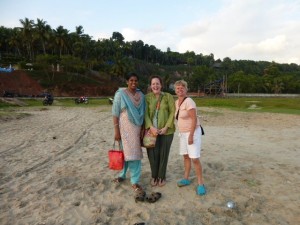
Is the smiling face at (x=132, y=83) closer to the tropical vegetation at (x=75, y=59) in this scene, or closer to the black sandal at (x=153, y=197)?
the black sandal at (x=153, y=197)

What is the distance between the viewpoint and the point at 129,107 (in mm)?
4574

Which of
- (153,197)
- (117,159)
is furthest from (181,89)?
(153,197)

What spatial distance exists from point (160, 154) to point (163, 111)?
71cm

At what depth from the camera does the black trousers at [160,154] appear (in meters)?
4.76

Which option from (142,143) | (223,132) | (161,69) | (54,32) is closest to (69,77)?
(54,32)

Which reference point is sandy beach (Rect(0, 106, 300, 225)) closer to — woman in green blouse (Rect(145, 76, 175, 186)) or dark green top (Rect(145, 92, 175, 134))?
woman in green blouse (Rect(145, 76, 175, 186))

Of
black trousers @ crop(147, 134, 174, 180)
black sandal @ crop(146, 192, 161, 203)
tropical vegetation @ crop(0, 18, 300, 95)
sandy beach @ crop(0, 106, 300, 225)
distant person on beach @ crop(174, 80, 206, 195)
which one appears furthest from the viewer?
tropical vegetation @ crop(0, 18, 300, 95)

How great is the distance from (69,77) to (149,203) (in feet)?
177

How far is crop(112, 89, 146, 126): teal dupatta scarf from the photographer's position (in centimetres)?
459

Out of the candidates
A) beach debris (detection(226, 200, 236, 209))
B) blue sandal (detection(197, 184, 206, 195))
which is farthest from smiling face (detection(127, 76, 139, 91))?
beach debris (detection(226, 200, 236, 209))

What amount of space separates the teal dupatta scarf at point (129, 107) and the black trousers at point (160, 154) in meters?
0.45

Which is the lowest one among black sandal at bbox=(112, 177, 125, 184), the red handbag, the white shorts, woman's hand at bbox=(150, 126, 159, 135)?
black sandal at bbox=(112, 177, 125, 184)

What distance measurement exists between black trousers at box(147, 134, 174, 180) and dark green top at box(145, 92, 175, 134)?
5.9 inches


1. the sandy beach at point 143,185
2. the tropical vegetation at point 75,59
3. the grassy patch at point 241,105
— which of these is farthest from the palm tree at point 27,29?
the sandy beach at point 143,185
